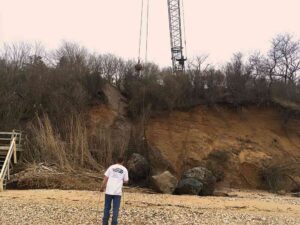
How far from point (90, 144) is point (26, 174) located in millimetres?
5560

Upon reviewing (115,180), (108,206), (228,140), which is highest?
(228,140)

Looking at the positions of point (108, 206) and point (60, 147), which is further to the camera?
point (60, 147)

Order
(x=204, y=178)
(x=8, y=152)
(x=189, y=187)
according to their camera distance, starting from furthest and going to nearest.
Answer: (x=8, y=152) < (x=204, y=178) < (x=189, y=187)

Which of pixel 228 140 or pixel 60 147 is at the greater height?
pixel 228 140

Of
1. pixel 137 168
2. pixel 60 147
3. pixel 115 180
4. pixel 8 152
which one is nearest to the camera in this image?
Result: pixel 115 180

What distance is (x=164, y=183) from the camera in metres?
21.8

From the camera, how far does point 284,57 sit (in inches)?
1528

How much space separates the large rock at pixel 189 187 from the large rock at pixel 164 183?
303mm

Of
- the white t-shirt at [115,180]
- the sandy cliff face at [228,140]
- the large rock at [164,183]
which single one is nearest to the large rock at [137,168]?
the large rock at [164,183]

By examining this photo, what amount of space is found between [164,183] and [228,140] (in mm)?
10081

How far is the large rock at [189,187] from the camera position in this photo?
21.7m

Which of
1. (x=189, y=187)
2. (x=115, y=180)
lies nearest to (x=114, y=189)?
(x=115, y=180)

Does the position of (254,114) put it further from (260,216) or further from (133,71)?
(260,216)

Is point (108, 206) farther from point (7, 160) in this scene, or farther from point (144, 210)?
point (7, 160)
